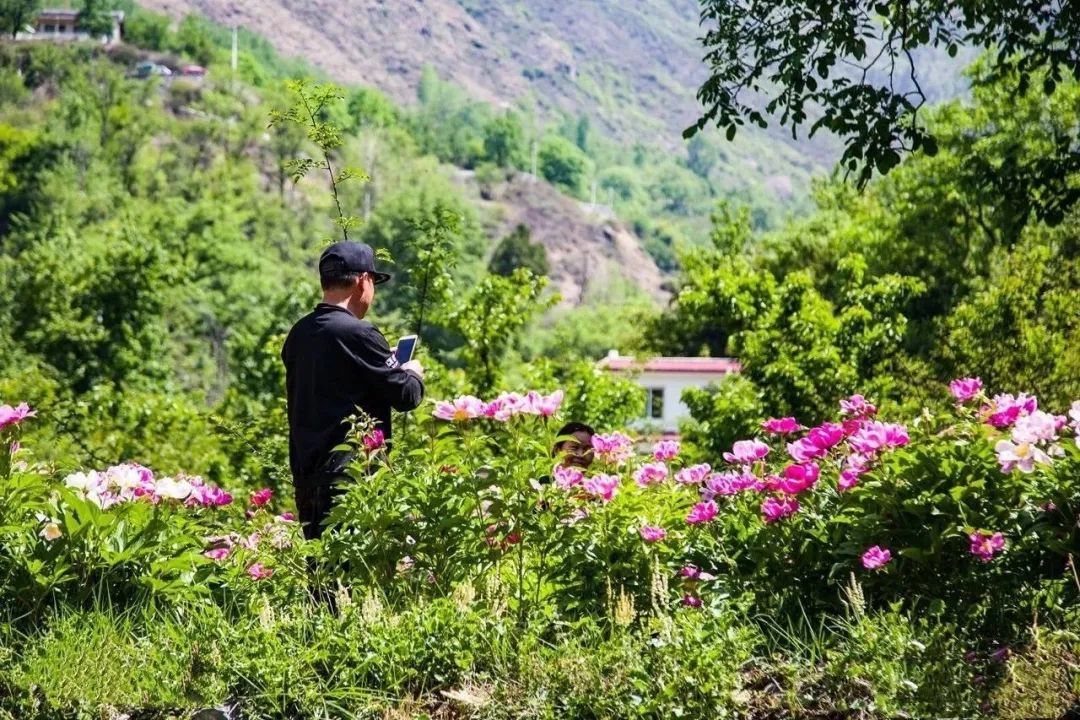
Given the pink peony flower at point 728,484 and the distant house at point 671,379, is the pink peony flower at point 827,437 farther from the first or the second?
the distant house at point 671,379

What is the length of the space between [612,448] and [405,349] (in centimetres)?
80

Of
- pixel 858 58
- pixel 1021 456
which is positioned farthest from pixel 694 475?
pixel 858 58

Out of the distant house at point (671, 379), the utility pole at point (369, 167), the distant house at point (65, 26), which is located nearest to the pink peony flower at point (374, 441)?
the distant house at point (671, 379)

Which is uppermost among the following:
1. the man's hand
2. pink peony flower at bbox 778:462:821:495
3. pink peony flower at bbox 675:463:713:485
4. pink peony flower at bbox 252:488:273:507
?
the man's hand

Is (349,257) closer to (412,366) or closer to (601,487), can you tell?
(412,366)

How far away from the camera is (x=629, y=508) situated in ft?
14.1

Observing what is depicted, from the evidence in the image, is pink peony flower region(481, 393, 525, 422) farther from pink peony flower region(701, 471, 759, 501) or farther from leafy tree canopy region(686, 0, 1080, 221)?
leafy tree canopy region(686, 0, 1080, 221)

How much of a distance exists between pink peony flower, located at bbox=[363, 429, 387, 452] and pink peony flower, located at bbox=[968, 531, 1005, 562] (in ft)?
5.67

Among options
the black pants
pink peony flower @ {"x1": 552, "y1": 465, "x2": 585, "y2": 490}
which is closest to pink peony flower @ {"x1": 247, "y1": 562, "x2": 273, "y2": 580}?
the black pants

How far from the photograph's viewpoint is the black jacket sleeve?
4.40 m

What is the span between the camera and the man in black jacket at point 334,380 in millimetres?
4422

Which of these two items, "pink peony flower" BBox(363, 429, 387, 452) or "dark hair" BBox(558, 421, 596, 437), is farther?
"dark hair" BBox(558, 421, 596, 437)

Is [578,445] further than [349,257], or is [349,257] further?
[578,445]

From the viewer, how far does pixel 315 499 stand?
177 inches
